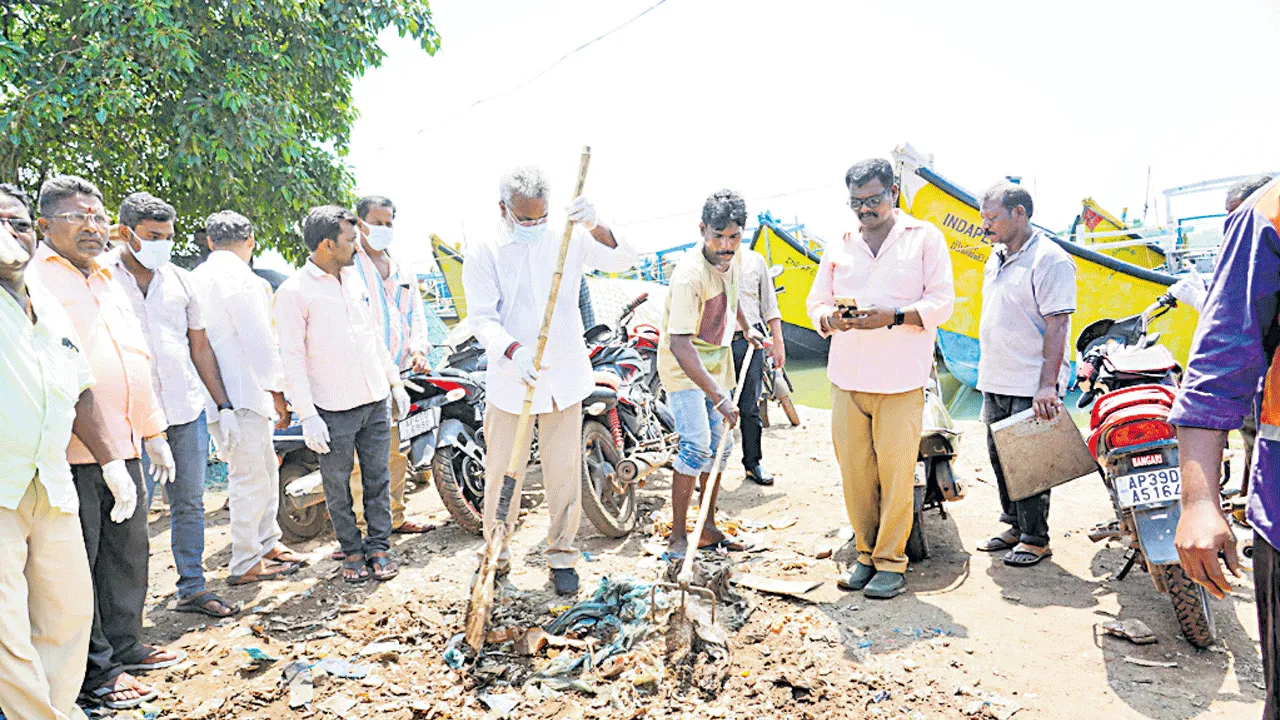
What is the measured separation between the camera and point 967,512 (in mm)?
5016

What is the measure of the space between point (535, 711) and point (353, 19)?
9406 mm

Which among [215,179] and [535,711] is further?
[215,179]

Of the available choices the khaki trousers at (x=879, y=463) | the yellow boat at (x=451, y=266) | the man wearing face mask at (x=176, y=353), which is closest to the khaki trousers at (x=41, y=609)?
the man wearing face mask at (x=176, y=353)

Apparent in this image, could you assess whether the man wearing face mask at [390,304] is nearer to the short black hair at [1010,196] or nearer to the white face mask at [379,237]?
the white face mask at [379,237]

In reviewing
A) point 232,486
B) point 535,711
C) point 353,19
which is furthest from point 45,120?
point 535,711

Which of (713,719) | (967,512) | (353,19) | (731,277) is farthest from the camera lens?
(353,19)

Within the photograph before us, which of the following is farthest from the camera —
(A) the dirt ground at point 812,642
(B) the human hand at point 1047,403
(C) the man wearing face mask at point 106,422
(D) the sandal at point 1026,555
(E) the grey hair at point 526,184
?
(D) the sandal at point 1026,555

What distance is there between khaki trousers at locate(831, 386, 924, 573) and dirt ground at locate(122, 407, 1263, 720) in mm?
310

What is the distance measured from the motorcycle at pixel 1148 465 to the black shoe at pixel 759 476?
8.79 feet

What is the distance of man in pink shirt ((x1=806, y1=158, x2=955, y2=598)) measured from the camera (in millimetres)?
3582

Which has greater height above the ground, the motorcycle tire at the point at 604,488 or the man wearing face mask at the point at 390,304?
the man wearing face mask at the point at 390,304

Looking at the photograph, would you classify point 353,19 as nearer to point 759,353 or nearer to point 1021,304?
point 759,353

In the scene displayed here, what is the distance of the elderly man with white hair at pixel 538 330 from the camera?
12.1 ft

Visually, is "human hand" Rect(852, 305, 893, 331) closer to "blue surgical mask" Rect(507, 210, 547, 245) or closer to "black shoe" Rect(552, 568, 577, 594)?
"blue surgical mask" Rect(507, 210, 547, 245)
